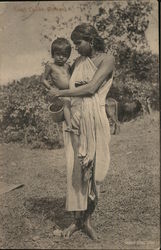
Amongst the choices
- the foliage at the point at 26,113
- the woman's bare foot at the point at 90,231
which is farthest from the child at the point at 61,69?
the woman's bare foot at the point at 90,231

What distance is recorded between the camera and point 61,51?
3.33m

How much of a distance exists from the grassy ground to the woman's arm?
0.45 metres

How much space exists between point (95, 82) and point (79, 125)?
320 millimetres

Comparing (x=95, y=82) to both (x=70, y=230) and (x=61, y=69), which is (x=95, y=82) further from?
(x=70, y=230)

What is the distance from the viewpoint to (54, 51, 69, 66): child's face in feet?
10.9

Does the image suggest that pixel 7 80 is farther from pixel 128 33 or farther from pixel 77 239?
pixel 77 239

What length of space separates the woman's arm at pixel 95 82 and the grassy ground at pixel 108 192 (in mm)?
449

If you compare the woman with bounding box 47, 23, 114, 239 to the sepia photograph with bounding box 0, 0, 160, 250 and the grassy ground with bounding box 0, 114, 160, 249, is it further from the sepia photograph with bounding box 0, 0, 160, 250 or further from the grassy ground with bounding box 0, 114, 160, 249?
the grassy ground with bounding box 0, 114, 160, 249

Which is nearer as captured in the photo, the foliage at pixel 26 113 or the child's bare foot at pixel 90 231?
the child's bare foot at pixel 90 231

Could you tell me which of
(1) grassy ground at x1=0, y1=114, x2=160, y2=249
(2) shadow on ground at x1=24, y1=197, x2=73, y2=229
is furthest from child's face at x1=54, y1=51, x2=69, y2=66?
(2) shadow on ground at x1=24, y1=197, x2=73, y2=229

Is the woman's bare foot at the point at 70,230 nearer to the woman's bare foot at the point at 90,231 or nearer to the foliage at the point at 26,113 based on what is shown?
the woman's bare foot at the point at 90,231

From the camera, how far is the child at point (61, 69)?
3.33 meters

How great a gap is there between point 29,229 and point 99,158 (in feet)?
2.39

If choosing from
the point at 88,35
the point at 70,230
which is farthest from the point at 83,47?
the point at 70,230
